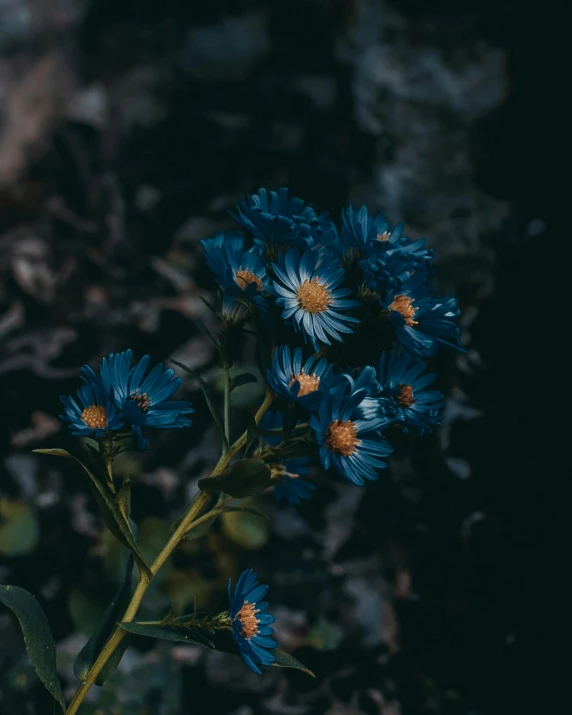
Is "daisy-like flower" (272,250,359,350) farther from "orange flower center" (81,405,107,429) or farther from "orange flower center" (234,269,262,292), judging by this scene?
"orange flower center" (81,405,107,429)

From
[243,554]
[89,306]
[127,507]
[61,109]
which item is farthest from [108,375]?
[61,109]

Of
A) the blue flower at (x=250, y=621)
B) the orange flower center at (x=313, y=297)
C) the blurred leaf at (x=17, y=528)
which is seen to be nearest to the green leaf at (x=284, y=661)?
the blue flower at (x=250, y=621)

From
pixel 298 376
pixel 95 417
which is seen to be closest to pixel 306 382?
pixel 298 376

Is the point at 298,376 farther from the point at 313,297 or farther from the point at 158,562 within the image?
the point at 158,562

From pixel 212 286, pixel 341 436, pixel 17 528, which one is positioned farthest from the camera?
pixel 212 286

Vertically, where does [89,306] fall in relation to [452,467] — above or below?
above

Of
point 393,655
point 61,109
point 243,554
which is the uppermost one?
point 61,109

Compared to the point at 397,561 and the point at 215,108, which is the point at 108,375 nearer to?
the point at 397,561

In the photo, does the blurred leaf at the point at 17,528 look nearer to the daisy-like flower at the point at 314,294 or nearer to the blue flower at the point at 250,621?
the blue flower at the point at 250,621
